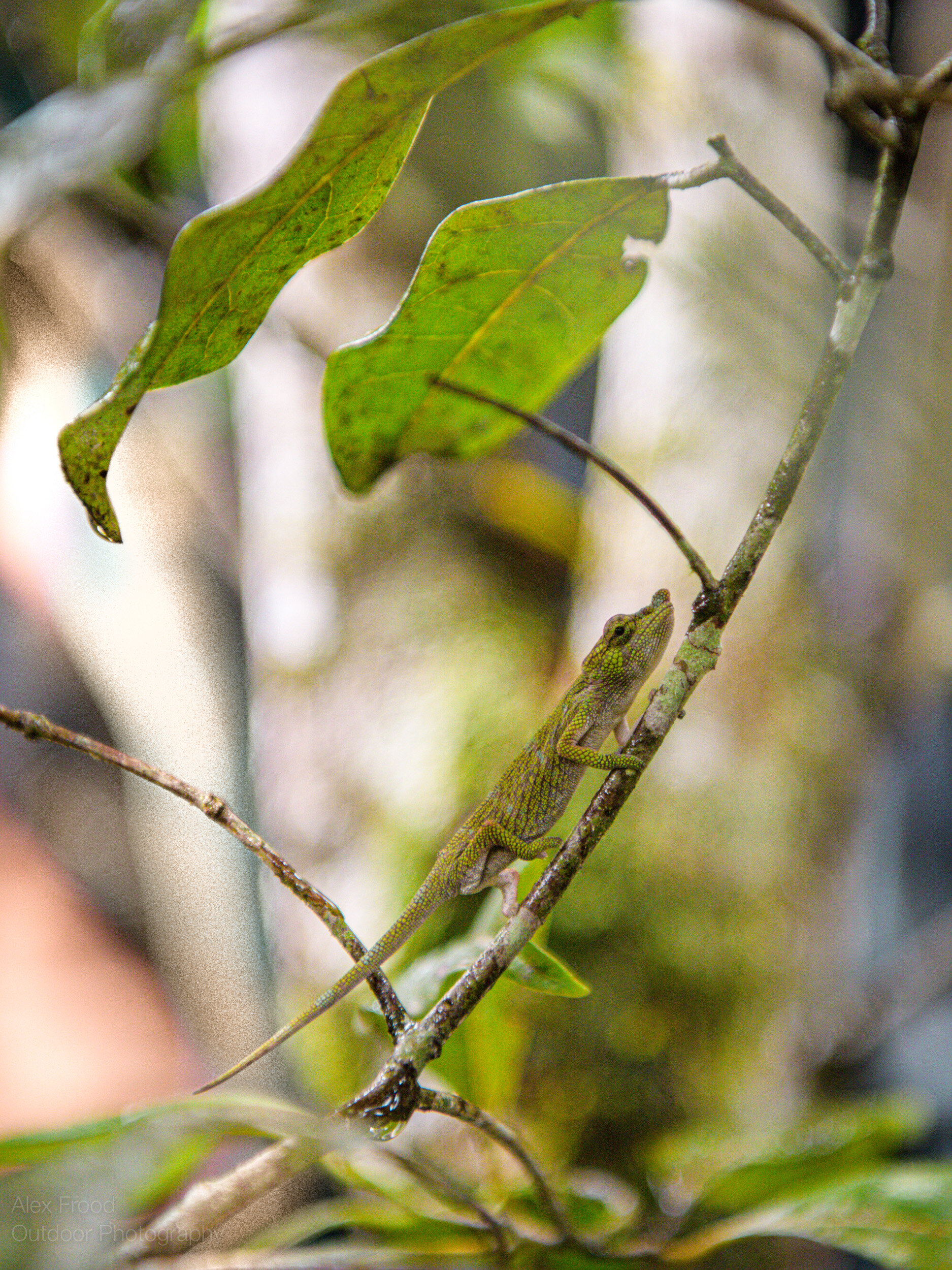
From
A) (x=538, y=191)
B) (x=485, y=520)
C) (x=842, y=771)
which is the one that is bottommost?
(x=538, y=191)

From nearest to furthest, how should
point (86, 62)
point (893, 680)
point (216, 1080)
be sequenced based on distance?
point (216, 1080), point (86, 62), point (893, 680)

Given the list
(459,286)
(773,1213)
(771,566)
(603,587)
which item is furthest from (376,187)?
(771,566)

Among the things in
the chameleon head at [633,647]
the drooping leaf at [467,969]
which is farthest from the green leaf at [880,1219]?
the chameleon head at [633,647]

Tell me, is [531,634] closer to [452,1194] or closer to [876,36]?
[452,1194]

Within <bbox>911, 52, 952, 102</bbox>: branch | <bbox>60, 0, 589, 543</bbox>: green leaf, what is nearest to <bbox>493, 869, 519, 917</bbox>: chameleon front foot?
<bbox>60, 0, 589, 543</bbox>: green leaf

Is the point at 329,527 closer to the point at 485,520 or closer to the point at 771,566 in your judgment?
the point at 485,520

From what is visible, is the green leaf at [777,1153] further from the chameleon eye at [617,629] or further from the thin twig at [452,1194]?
the chameleon eye at [617,629]
